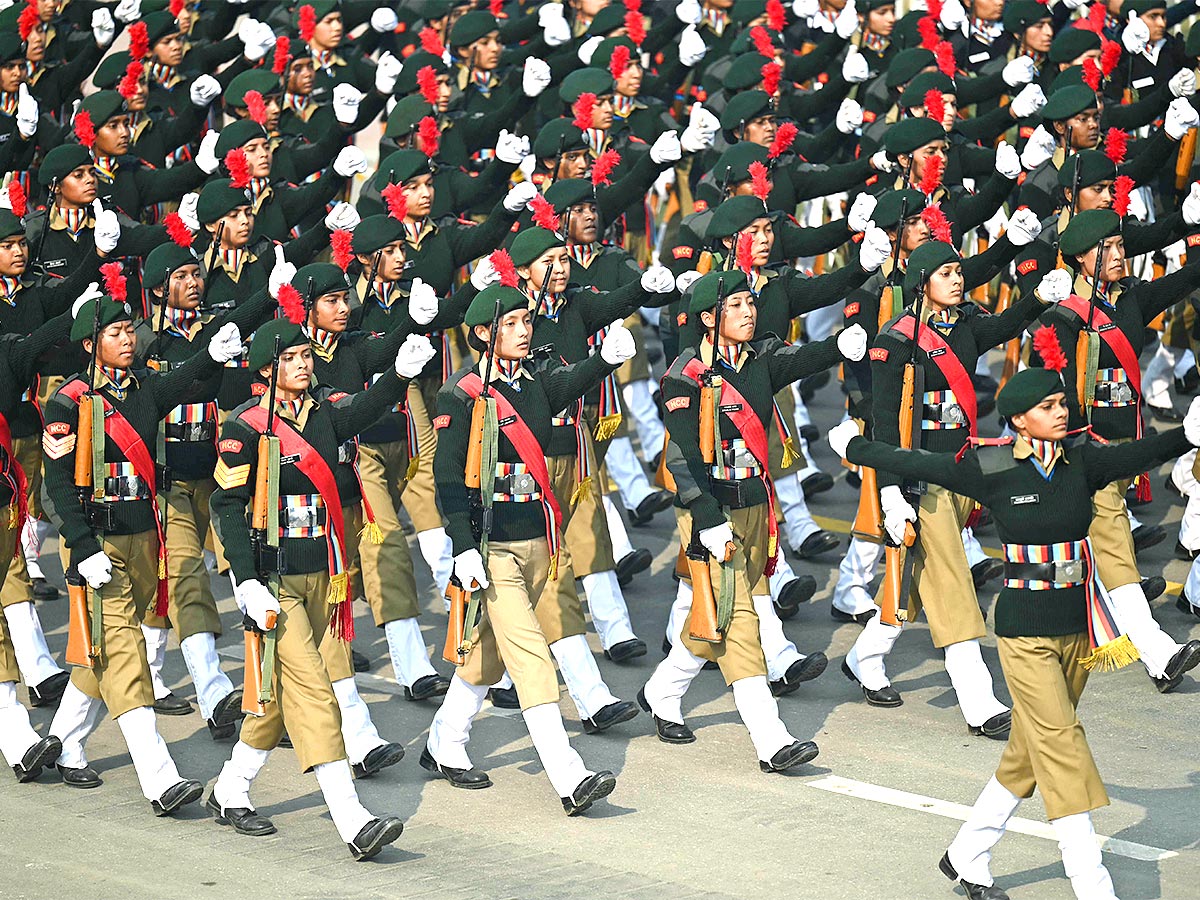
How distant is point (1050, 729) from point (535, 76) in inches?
282

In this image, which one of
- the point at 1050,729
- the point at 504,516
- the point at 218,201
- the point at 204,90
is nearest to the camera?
the point at 1050,729

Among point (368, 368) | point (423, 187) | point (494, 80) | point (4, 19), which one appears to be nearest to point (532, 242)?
point (368, 368)

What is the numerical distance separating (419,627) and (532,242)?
2.40m

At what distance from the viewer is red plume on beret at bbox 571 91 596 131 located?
12.5 meters

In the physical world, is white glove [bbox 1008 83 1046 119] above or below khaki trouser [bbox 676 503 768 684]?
above

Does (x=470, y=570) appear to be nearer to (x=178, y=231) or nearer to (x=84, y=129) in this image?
(x=178, y=231)

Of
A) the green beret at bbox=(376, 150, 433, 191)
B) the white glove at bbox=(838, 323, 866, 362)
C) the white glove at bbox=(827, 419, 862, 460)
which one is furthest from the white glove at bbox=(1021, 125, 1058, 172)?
the white glove at bbox=(827, 419, 862, 460)

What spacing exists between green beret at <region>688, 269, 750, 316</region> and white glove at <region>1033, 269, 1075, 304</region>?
1.52 metres

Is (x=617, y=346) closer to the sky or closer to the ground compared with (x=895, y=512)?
closer to the sky

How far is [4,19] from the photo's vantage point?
1542 cm

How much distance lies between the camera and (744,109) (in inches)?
508

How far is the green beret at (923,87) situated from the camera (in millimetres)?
12984

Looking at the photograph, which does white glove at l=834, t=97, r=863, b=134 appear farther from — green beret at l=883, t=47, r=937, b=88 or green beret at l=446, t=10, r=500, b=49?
green beret at l=446, t=10, r=500, b=49

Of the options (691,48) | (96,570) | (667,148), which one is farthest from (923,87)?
(96,570)
